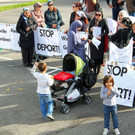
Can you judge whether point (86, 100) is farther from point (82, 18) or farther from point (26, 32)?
point (26, 32)

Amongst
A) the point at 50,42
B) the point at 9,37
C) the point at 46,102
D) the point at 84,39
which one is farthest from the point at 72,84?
the point at 9,37

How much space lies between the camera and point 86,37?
8.88m

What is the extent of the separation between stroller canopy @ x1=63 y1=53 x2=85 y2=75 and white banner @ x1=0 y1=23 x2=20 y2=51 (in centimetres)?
417

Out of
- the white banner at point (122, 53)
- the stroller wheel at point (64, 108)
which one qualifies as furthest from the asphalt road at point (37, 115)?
the white banner at point (122, 53)

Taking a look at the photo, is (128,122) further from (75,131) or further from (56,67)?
(56,67)

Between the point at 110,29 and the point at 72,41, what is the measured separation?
1803mm

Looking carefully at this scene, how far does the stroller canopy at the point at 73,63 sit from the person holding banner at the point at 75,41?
2.59 ft

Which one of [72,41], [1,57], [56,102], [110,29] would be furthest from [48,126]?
[1,57]

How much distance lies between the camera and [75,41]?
7902 millimetres

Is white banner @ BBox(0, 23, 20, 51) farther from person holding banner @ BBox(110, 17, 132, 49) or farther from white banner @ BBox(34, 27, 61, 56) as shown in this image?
person holding banner @ BBox(110, 17, 132, 49)

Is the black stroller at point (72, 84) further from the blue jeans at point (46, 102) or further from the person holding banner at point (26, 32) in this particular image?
the person holding banner at point (26, 32)

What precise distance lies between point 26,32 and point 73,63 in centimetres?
334

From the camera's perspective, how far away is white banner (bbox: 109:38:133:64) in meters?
7.05

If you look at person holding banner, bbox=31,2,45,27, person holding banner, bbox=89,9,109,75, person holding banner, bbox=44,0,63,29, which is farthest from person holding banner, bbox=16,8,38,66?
person holding banner, bbox=89,9,109,75
